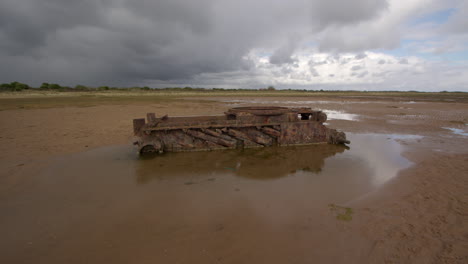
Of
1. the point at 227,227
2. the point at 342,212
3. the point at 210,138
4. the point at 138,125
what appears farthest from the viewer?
the point at 210,138

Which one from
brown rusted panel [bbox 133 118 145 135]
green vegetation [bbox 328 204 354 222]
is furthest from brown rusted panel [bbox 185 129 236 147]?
green vegetation [bbox 328 204 354 222]

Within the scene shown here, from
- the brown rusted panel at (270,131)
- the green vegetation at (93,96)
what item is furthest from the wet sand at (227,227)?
the green vegetation at (93,96)

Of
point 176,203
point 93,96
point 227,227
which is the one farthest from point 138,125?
point 93,96

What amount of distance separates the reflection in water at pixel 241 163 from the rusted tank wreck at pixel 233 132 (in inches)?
11.5

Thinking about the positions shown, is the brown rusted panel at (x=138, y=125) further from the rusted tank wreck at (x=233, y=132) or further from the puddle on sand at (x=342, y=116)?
the puddle on sand at (x=342, y=116)

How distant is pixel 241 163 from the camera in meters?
5.65

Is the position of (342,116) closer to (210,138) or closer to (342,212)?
(210,138)

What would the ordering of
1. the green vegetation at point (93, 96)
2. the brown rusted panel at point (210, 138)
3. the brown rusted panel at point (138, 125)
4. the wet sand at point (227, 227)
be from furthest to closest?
1. the green vegetation at point (93, 96)
2. the brown rusted panel at point (210, 138)
3. the brown rusted panel at point (138, 125)
4. the wet sand at point (227, 227)

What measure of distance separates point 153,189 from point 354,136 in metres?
8.73

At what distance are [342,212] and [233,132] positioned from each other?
406 centimetres

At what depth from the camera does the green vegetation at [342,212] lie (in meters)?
3.15

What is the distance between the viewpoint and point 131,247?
2.53 meters

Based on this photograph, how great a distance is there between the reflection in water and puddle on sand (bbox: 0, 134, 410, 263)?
0.03 m

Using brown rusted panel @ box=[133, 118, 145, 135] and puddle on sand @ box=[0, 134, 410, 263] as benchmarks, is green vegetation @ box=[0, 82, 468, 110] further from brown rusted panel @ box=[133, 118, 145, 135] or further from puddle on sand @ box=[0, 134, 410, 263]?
puddle on sand @ box=[0, 134, 410, 263]
